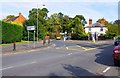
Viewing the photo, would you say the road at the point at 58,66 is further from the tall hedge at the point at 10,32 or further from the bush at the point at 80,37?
the bush at the point at 80,37

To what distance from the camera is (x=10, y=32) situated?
5038 cm

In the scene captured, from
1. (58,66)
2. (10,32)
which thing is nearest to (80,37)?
(10,32)

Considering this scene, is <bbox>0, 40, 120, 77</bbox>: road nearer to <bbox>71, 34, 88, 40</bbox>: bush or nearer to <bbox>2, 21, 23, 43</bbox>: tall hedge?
<bbox>2, 21, 23, 43</bbox>: tall hedge

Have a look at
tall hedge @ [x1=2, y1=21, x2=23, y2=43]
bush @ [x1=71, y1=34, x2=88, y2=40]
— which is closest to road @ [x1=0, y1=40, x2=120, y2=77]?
tall hedge @ [x1=2, y1=21, x2=23, y2=43]

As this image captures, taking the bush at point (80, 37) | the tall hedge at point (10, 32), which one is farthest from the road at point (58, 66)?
the bush at point (80, 37)

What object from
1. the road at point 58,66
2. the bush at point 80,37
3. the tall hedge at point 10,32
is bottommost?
the road at point 58,66

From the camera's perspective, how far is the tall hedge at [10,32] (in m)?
47.5

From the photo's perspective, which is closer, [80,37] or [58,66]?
[58,66]

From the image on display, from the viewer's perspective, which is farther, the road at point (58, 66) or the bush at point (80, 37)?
the bush at point (80, 37)

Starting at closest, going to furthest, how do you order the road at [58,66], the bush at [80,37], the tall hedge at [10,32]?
the road at [58,66] → the tall hedge at [10,32] → the bush at [80,37]

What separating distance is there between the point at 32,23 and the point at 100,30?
4547cm

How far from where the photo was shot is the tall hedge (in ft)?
156

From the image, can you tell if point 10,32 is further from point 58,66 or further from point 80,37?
point 80,37

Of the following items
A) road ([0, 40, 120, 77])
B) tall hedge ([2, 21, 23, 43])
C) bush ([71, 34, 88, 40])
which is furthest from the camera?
bush ([71, 34, 88, 40])
